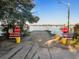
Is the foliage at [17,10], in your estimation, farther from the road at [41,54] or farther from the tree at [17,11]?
the road at [41,54]

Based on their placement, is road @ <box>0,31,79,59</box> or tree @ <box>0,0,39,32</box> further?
tree @ <box>0,0,39,32</box>

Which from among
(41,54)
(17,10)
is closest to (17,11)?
(17,10)

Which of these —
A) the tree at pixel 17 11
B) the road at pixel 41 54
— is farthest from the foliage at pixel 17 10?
the road at pixel 41 54

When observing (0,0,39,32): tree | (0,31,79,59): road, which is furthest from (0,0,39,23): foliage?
(0,31,79,59): road

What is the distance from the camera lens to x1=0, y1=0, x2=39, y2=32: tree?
1114 inches

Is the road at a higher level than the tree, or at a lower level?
lower

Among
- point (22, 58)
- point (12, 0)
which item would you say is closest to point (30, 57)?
point (22, 58)

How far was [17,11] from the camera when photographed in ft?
106

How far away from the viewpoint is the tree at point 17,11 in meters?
28.3

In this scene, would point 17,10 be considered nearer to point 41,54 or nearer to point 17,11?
point 17,11

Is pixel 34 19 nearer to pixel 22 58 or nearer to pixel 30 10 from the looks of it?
pixel 30 10

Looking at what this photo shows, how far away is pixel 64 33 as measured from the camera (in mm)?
27328

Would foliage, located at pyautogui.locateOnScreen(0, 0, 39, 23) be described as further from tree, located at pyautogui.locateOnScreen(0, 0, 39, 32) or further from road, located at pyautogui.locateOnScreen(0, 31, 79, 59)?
road, located at pyautogui.locateOnScreen(0, 31, 79, 59)

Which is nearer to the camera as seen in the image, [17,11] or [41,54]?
[41,54]
